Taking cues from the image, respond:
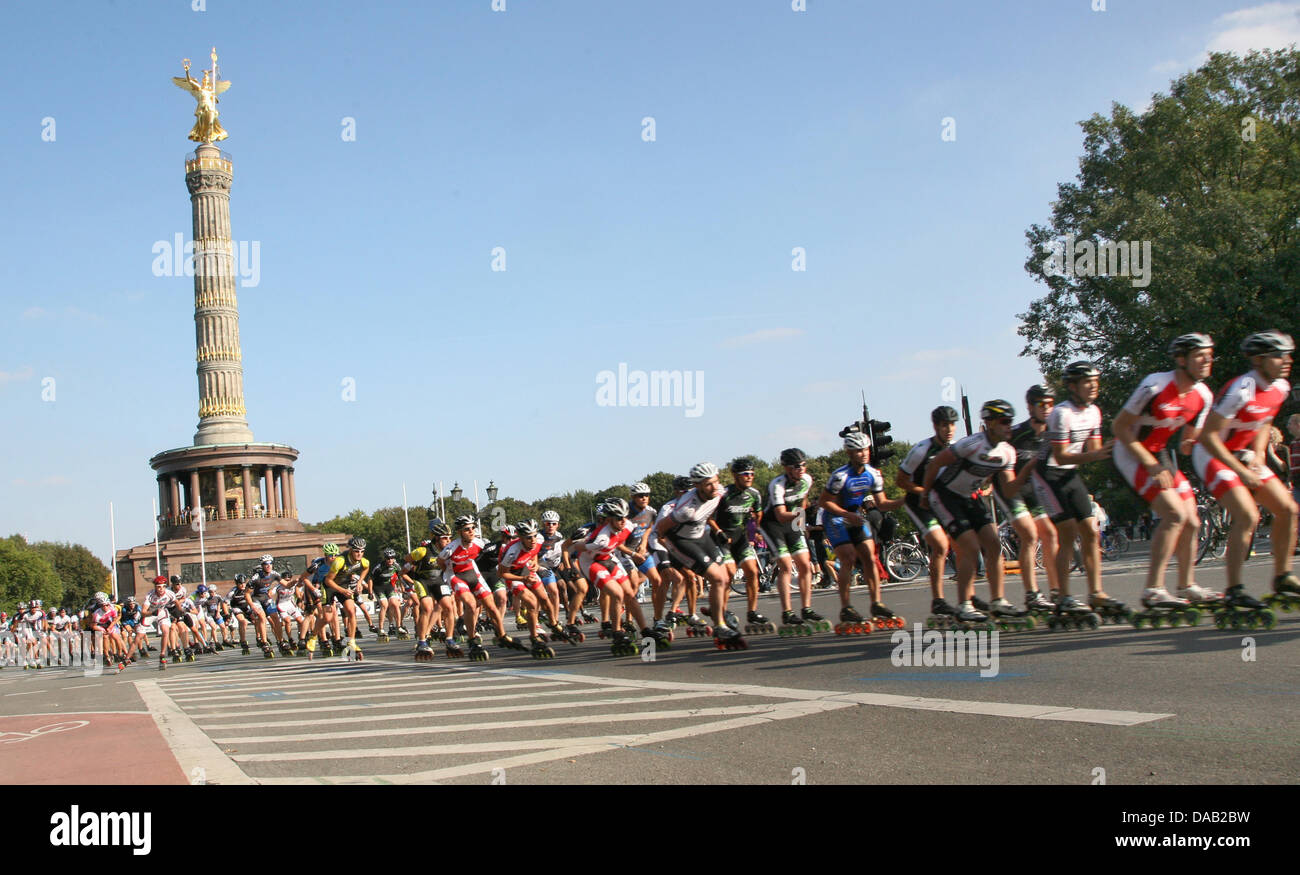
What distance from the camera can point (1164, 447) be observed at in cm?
945

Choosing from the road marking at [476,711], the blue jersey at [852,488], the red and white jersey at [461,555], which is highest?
the blue jersey at [852,488]

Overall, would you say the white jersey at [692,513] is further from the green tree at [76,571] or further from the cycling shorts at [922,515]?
the green tree at [76,571]

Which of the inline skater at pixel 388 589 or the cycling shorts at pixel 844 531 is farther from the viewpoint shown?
the inline skater at pixel 388 589

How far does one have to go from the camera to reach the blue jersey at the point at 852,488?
503 inches

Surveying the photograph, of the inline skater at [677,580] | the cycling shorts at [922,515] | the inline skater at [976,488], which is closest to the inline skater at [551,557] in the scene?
the inline skater at [677,580]

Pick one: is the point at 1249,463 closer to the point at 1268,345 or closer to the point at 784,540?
the point at 1268,345

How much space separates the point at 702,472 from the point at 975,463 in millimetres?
3407

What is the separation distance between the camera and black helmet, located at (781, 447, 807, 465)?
13.4 m

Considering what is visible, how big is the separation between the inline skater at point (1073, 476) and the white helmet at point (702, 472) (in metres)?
3.78

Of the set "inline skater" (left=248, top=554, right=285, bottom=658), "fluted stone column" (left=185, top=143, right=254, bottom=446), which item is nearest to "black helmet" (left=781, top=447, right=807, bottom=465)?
"inline skater" (left=248, top=554, right=285, bottom=658)

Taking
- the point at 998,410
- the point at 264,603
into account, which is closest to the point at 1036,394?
the point at 998,410
